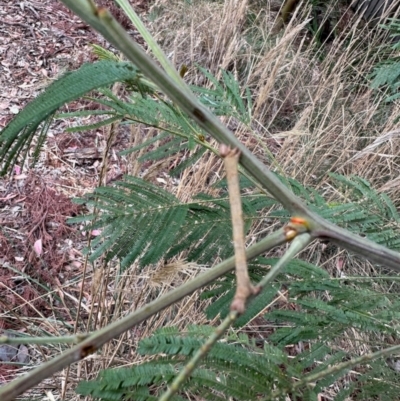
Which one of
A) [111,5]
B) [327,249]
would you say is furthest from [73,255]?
[111,5]

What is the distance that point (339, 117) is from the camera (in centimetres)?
235

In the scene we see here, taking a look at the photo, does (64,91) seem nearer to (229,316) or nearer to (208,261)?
(229,316)

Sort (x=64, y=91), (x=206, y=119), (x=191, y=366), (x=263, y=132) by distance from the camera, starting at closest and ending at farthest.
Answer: (x=191, y=366) → (x=206, y=119) → (x=64, y=91) → (x=263, y=132)

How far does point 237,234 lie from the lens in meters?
0.34

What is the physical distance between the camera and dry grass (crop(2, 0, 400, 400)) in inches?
62.4

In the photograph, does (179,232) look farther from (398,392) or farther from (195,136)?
(398,392)

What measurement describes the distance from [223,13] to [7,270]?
6.16 ft

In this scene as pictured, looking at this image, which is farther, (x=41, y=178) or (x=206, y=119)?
(x=41, y=178)

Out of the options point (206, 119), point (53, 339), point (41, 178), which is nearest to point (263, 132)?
point (41, 178)

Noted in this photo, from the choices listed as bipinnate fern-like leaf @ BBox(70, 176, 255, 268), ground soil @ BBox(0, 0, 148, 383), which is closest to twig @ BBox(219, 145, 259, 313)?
bipinnate fern-like leaf @ BBox(70, 176, 255, 268)

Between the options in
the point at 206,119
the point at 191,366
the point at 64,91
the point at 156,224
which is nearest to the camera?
the point at 191,366

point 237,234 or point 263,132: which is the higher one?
point 237,234

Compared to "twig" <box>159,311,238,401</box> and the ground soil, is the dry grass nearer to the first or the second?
the ground soil

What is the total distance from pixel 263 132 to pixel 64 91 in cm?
199
